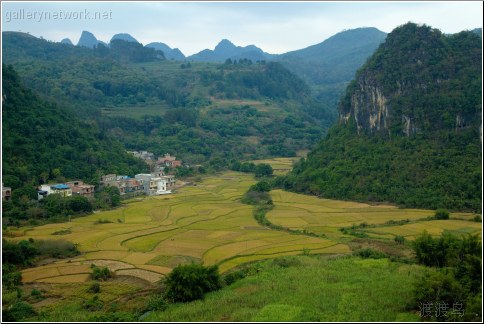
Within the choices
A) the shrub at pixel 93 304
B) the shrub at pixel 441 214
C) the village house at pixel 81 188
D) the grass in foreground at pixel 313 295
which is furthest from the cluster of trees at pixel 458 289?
the village house at pixel 81 188

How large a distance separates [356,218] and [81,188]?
640 inches

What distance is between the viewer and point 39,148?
3306 cm

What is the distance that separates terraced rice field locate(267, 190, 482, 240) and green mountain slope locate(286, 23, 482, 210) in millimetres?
1532

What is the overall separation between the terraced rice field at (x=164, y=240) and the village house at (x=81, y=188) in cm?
282

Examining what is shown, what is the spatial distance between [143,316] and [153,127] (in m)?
46.1

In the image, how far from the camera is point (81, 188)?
3156 cm

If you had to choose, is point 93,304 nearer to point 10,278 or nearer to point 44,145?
point 10,278

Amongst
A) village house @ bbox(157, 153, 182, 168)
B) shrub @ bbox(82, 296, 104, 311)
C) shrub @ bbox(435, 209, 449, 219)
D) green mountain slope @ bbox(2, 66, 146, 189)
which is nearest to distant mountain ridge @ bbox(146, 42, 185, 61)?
village house @ bbox(157, 153, 182, 168)

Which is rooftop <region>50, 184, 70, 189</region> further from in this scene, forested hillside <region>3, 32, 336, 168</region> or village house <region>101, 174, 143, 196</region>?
forested hillside <region>3, 32, 336, 168</region>

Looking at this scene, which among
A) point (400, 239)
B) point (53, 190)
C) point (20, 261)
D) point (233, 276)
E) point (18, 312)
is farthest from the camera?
point (53, 190)

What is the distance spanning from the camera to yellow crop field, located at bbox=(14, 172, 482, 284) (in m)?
20.1

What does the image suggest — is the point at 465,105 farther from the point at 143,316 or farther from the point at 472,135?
the point at 143,316

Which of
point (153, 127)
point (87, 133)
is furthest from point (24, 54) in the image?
point (87, 133)

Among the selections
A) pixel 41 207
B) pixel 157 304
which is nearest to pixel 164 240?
pixel 157 304
